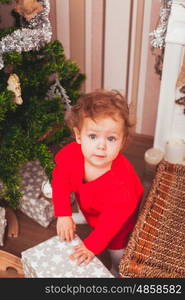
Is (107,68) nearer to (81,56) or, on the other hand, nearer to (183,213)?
(81,56)

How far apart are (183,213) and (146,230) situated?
0.13 m

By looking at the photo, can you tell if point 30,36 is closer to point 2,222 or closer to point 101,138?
point 101,138

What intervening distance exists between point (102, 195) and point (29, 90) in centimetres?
45

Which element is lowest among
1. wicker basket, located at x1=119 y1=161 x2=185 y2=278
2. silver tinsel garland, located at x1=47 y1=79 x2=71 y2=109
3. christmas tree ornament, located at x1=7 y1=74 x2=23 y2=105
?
wicker basket, located at x1=119 y1=161 x2=185 y2=278

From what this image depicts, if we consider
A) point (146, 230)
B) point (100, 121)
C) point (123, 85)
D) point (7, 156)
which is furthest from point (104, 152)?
point (123, 85)

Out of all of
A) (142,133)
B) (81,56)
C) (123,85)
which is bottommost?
(142,133)

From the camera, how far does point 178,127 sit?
154 cm

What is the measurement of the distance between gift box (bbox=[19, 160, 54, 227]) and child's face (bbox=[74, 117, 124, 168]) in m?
0.45

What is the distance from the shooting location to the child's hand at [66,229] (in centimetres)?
111

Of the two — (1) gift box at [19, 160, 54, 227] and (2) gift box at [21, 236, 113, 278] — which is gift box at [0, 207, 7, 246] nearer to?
(1) gift box at [19, 160, 54, 227]

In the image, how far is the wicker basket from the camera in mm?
1000

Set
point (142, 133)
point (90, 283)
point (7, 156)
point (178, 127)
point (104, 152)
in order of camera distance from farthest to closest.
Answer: point (142, 133) < point (178, 127) < point (7, 156) < point (104, 152) < point (90, 283)

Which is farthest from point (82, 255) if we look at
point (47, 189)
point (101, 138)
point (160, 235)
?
point (47, 189)

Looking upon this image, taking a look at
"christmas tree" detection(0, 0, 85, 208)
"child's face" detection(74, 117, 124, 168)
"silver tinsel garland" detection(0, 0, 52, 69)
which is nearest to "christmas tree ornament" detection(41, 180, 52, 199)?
"christmas tree" detection(0, 0, 85, 208)
